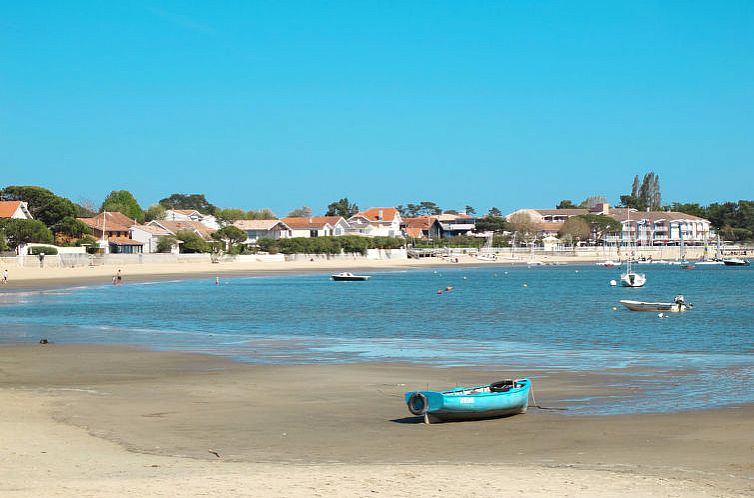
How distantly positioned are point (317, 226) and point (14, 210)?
81.4m

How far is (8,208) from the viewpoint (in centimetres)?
11088

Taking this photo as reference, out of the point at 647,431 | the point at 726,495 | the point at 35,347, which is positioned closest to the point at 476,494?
the point at 726,495

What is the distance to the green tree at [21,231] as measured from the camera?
331 feet

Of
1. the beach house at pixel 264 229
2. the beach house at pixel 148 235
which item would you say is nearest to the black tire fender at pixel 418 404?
the beach house at pixel 148 235

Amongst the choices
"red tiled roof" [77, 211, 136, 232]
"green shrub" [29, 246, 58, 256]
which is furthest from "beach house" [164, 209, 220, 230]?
"green shrub" [29, 246, 58, 256]

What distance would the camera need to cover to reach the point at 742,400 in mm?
20703

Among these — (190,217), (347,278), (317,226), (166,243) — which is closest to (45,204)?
(166,243)

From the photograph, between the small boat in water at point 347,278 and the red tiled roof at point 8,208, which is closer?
the small boat in water at point 347,278

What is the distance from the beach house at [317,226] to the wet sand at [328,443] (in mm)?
157969

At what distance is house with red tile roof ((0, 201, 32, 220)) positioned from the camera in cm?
10962

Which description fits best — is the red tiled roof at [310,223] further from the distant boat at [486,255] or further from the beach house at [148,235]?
the beach house at [148,235]

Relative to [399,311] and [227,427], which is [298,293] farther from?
[227,427]

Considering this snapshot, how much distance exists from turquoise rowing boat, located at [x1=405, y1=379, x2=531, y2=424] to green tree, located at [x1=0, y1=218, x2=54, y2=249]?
91944 millimetres

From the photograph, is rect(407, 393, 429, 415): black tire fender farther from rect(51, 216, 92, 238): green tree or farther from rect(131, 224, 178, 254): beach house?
rect(131, 224, 178, 254): beach house
